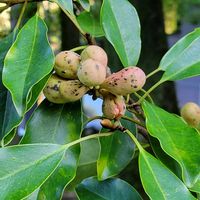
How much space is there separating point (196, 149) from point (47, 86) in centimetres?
19

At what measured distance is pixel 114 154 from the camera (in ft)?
2.34

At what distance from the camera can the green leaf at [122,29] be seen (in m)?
0.69

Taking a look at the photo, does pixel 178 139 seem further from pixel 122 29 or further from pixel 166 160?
pixel 122 29

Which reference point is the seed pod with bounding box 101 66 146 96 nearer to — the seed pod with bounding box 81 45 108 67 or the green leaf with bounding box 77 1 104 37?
the seed pod with bounding box 81 45 108 67

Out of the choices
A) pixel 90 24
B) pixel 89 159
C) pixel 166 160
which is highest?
pixel 90 24

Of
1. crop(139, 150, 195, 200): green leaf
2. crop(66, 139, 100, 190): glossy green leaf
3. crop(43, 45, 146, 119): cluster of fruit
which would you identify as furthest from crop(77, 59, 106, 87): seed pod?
crop(66, 139, 100, 190): glossy green leaf

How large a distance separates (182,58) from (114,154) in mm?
161

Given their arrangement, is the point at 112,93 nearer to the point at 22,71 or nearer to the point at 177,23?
the point at 22,71

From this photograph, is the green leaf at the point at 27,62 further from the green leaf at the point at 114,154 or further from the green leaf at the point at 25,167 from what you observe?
the green leaf at the point at 114,154

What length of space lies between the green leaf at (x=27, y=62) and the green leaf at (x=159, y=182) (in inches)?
6.2

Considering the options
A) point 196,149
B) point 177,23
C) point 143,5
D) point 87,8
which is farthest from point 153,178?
point 177,23

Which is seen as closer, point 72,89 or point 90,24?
point 72,89

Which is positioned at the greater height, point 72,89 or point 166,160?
point 72,89

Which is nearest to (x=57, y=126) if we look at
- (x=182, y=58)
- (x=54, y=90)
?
(x=54, y=90)
